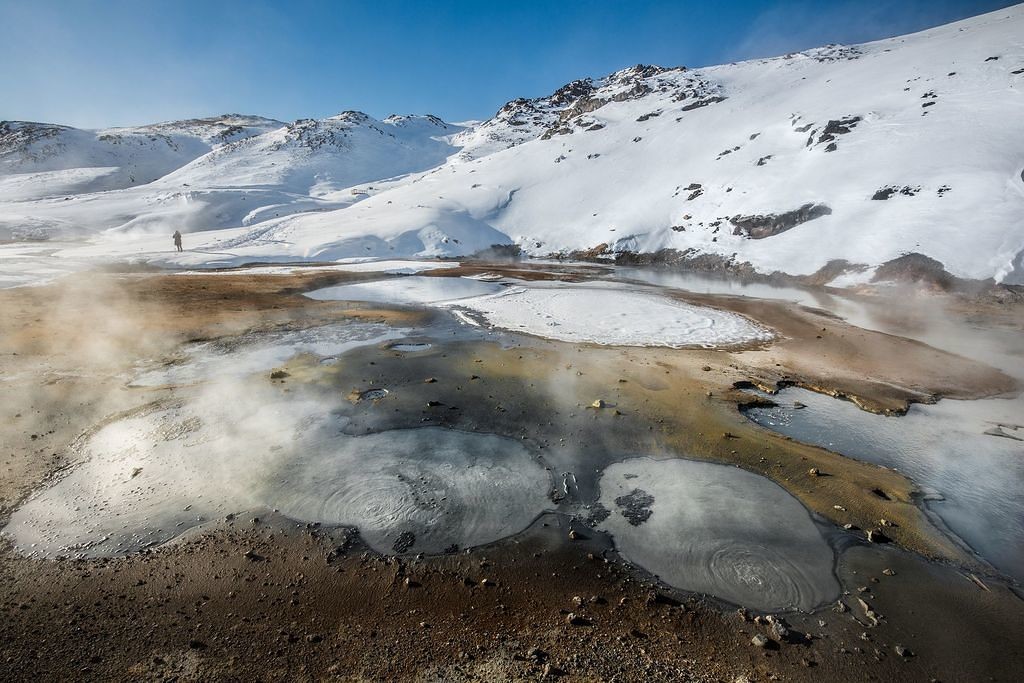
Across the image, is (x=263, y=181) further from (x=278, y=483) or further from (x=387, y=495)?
(x=387, y=495)

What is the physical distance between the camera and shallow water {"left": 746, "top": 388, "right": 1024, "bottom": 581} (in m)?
6.31

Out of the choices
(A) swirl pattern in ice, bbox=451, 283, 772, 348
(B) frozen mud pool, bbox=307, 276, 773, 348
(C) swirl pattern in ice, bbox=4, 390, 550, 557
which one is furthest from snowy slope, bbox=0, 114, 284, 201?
(C) swirl pattern in ice, bbox=4, 390, 550, 557

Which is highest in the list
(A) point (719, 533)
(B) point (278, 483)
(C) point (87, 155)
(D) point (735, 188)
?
(C) point (87, 155)

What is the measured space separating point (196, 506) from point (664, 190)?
50.8 m

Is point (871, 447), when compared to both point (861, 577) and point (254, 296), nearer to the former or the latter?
point (861, 577)

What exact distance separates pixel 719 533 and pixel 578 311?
538 inches

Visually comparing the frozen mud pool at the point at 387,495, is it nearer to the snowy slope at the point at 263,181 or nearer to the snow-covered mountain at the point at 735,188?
the snow-covered mountain at the point at 735,188

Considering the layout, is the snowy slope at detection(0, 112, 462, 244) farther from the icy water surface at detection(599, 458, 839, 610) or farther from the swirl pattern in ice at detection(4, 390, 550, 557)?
the icy water surface at detection(599, 458, 839, 610)

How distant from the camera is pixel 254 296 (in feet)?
67.3

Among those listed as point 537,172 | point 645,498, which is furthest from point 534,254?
point 645,498

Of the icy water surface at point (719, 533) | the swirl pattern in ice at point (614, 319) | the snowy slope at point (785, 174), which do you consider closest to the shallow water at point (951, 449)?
the icy water surface at point (719, 533)

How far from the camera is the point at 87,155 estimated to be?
9725 centimetres

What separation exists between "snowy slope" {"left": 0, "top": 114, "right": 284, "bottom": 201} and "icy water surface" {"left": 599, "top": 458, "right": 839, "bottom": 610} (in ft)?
347

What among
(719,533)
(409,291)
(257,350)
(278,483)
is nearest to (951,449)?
(719,533)
